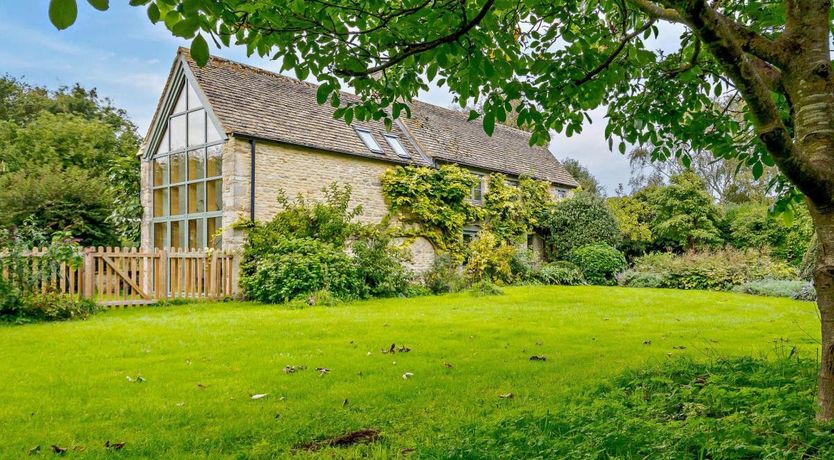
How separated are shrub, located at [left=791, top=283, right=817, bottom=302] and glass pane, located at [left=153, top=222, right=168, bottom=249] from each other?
740 inches

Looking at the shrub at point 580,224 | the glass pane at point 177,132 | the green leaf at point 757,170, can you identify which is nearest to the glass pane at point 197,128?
the glass pane at point 177,132

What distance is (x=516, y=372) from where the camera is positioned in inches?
203

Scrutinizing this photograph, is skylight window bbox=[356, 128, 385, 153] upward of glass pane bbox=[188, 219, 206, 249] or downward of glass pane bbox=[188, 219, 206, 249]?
upward

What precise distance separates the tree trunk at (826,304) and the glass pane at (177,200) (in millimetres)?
16205

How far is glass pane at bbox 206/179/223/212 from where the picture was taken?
14.6 m

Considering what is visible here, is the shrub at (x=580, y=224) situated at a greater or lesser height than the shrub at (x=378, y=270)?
greater

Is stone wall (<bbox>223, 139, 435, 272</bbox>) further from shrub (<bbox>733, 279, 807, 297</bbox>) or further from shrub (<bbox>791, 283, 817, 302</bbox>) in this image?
shrub (<bbox>791, 283, 817, 302</bbox>)

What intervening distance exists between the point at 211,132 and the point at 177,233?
3563 mm

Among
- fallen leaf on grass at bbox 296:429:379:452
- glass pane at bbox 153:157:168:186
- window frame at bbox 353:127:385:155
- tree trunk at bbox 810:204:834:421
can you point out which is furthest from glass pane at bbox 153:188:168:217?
tree trunk at bbox 810:204:834:421

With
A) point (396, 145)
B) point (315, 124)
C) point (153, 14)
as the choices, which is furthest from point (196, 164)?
point (153, 14)

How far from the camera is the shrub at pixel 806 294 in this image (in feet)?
43.8

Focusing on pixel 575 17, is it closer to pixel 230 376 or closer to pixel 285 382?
pixel 285 382

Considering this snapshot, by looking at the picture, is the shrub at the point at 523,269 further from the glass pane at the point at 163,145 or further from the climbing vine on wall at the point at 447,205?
the glass pane at the point at 163,145

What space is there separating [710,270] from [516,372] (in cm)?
1561
